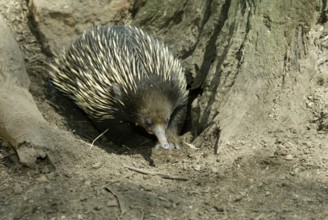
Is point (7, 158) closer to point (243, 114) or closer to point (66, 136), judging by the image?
point (66, 136)

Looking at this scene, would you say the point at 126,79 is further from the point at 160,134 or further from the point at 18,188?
the point at 18,188

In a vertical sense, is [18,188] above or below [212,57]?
below

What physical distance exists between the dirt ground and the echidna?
0.46 meters

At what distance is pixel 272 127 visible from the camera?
12.9ft

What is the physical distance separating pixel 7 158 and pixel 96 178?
0.71 meters

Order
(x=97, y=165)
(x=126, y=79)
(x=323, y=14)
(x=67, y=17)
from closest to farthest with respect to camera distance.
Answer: (x=97, y=165) → (x=323, y=14) → (x=126, y=79) → (x=67, y=17)

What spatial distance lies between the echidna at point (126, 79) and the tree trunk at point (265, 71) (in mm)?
396

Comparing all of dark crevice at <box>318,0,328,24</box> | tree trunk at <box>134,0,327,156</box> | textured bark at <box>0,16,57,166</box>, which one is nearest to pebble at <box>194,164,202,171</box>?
tree trunk at <box>134,0,327,156</box>

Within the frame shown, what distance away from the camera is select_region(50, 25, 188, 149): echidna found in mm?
4473

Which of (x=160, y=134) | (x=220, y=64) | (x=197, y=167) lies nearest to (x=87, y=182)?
(x=197, y=167)

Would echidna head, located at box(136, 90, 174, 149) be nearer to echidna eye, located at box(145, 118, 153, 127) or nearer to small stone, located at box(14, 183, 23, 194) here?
echidna eye, located at box(145, 118, 153, 127)

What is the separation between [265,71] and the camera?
407 centimetres

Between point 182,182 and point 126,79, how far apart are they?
1.26m

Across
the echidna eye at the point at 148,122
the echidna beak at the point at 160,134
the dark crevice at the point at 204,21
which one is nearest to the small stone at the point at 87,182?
the echidna beak at the point at 160,134
